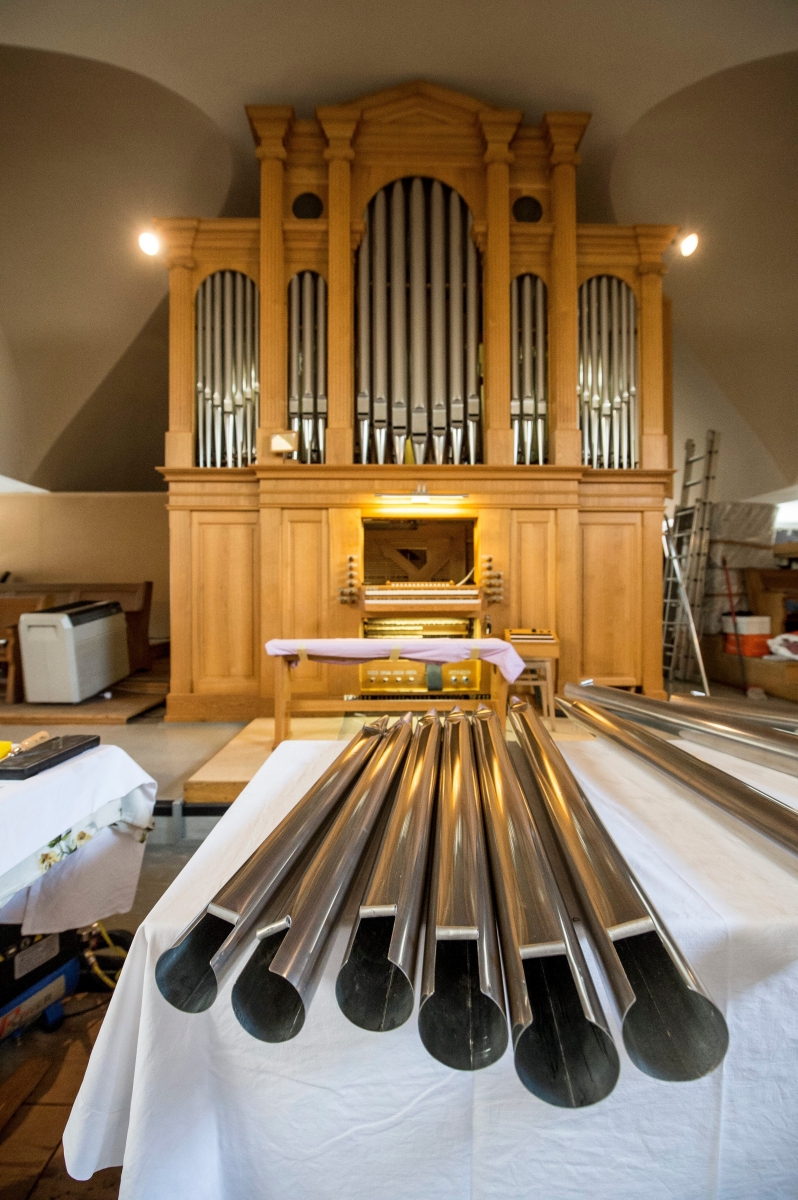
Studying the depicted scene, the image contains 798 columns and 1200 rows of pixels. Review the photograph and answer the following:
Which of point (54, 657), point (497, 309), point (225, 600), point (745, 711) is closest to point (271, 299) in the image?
point (497, 309)

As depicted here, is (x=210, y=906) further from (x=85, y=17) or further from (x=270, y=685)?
(x=85, y=17)

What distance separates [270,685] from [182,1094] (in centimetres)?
488

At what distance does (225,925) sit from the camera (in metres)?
0.78

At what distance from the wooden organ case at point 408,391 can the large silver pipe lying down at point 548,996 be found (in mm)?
4830

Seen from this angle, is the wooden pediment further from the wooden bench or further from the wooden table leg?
the wooden bench

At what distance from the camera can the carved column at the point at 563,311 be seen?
570 cm

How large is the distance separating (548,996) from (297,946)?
29 centimetres

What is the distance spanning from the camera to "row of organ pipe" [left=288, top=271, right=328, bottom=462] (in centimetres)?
574

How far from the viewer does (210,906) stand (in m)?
0.72

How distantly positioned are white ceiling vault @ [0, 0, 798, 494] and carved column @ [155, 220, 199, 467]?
1413mm

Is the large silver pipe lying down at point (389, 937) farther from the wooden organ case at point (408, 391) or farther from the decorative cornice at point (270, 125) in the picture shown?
the decorative cornice at point (270, 125)

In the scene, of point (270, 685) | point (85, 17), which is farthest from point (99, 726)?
point (85, 17)

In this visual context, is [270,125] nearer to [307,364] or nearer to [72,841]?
[307,364]

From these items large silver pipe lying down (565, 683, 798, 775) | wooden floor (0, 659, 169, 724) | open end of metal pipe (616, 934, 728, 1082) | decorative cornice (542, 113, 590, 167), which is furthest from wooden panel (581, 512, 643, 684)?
open end of metal pipe (616, 934, 728, 1082)
